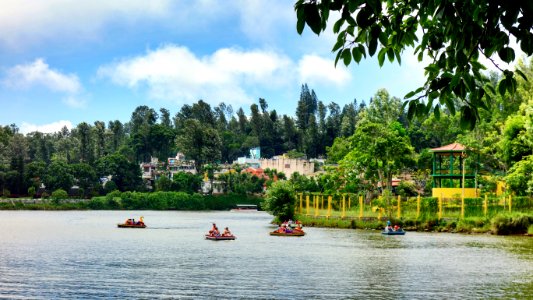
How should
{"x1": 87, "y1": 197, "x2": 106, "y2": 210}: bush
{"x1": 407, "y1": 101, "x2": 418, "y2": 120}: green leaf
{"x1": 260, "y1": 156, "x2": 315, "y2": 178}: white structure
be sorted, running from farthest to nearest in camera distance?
1. {"x1": 260, "y1": 156, "x2": 315, "y2": 178}: white structure
2. {"x1": 87, "y1": 197, "x2": 106, "y2": 210}: bush
3. {"x1": 407, "y1": 101, "x2": 418, "y2": 120}: green leaf

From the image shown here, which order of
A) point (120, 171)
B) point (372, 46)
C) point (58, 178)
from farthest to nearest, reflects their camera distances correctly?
point (120, 171) < point (58, 178) < point (372, 46)

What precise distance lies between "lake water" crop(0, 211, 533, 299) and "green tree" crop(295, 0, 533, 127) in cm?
1680

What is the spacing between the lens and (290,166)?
16912 centimetres

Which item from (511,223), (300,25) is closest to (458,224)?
(511,223)

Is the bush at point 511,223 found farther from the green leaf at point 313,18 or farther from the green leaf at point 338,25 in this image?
the green leaf at point 313,18

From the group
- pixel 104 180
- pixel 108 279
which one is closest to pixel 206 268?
pixel 108 279

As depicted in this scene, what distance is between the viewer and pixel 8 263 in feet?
116

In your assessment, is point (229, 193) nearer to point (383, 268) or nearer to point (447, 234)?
point (447, 234)

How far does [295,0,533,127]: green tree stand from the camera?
638cm

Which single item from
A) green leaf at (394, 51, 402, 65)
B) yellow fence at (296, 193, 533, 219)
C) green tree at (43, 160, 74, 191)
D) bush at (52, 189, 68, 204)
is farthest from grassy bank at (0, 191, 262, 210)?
green leaf at (394, 51, 402, 65)

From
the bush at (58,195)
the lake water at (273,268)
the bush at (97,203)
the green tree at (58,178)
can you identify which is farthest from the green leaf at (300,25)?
the green tree at (58,178)

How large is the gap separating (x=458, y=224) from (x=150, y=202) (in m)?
95.6

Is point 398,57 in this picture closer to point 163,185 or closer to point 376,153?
point 376,153

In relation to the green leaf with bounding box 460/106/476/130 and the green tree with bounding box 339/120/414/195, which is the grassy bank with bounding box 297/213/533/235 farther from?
the green leaf with bounding box 460/106/476/130
